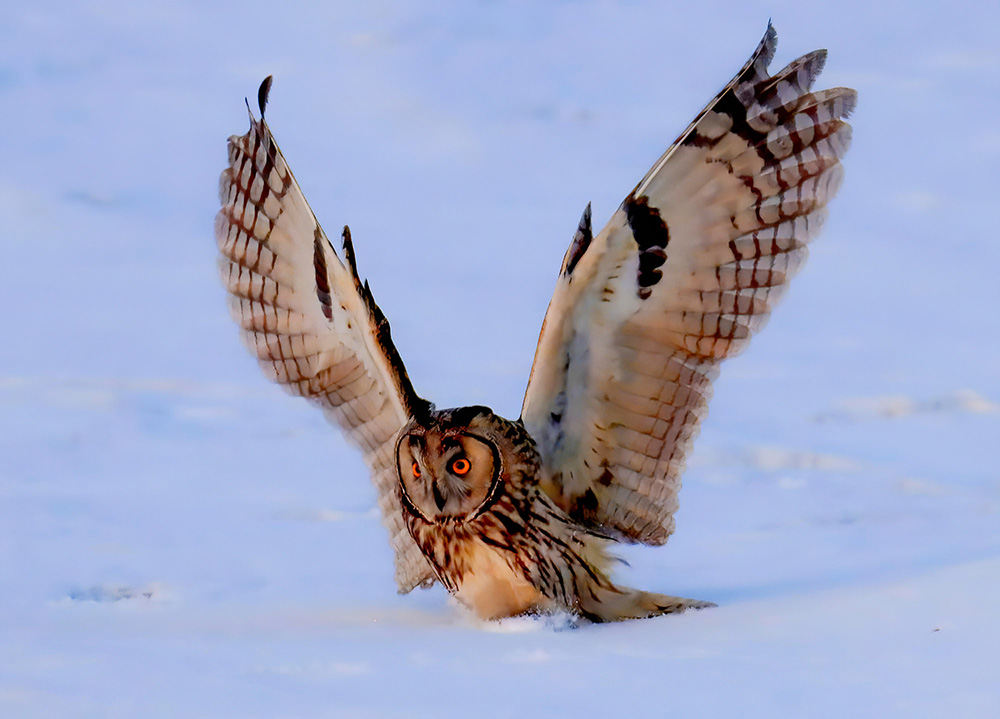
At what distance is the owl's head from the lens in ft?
10.1

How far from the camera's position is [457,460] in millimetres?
3074

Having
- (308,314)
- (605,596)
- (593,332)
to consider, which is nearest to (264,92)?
(308,314)

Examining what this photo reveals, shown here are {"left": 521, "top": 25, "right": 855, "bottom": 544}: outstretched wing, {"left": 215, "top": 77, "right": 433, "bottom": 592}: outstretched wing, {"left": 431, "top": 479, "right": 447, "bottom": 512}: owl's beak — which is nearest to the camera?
{"left": 521, "top": 25, "right": 855, "bottom": 544}: outstretched wing

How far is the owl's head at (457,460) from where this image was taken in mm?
3064

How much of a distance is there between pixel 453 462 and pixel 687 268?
78 centimetres

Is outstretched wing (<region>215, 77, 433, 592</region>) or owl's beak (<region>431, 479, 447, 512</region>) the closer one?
owl's beak (<region>431, 479, 447, 512</region>)

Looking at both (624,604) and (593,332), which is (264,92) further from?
(624,604)

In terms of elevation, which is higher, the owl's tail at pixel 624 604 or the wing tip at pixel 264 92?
the wing tip at pixel 264 92

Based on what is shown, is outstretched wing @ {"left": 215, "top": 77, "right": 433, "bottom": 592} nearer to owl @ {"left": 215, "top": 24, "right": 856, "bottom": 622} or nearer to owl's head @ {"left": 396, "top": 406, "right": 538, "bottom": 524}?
owl @ {"left": 215, "top": 24, "right": 856, "bottom": 622}

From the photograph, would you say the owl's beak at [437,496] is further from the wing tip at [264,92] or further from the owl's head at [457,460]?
the wing tip at [264,92]

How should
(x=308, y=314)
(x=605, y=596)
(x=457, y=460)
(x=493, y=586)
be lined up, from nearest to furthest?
(x=457, y=460), (x=493, y=586), (x=605, y=596), (x=308, y=314)

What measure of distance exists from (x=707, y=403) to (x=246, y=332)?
4.47ft

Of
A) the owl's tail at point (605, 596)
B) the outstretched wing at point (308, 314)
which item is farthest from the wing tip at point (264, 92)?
the owl's tail at point (605, 596)

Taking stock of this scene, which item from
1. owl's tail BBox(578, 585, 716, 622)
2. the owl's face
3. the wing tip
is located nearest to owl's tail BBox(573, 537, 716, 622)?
owl's tail BBox(578, 585, 716, 622)
